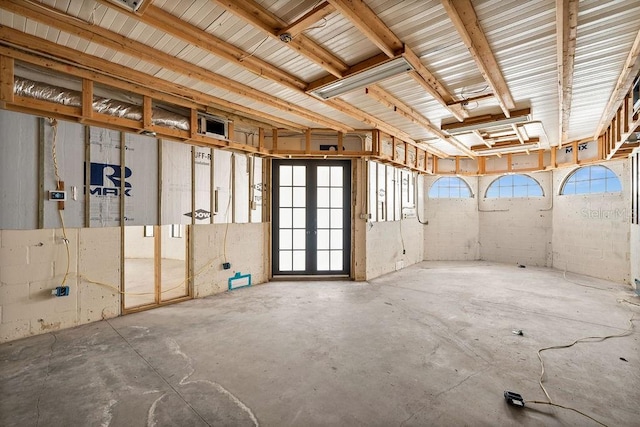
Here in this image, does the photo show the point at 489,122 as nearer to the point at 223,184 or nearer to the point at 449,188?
the point at 449,188

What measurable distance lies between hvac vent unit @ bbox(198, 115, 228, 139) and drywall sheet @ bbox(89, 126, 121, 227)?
113 cm

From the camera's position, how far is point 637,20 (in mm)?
2535

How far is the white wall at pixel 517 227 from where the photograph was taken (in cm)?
764

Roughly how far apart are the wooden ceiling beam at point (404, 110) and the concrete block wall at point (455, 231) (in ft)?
8.47

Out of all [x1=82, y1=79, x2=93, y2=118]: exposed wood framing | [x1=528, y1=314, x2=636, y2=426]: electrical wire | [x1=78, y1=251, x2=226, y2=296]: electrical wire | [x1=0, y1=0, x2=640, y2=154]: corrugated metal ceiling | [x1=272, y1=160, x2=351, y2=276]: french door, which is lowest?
[x1=528, y1=314, x2=636, y2=426]: electrical wire

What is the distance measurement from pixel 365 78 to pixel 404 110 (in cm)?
151

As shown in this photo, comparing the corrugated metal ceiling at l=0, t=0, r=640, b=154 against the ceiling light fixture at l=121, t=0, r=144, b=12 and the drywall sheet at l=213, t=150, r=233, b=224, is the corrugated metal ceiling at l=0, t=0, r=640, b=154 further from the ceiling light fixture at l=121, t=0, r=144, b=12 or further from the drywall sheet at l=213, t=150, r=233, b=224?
the drywall sheet at l=213, t=150, r=233, b=224

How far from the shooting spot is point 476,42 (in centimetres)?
286

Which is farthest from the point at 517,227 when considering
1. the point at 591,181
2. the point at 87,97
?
the point at 87,97

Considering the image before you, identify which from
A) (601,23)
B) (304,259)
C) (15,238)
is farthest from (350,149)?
(15,238)

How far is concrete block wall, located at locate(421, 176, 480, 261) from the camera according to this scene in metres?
8.64

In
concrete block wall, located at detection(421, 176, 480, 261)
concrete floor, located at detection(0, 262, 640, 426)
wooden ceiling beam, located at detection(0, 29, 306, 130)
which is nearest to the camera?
concrete floor, located at detection(0, 262, 640, 426)

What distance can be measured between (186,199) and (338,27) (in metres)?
3.39

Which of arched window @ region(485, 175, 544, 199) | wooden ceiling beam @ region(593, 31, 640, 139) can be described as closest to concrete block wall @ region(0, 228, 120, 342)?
wooden ceiling beam @ region(593, 31, 640, 139)
